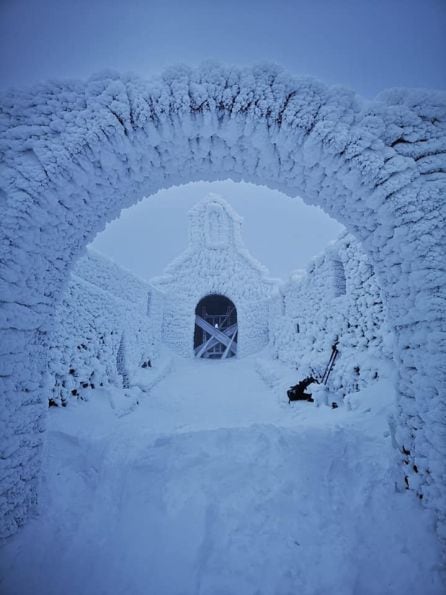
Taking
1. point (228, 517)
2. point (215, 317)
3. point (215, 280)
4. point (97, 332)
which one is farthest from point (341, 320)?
point (215, 317)

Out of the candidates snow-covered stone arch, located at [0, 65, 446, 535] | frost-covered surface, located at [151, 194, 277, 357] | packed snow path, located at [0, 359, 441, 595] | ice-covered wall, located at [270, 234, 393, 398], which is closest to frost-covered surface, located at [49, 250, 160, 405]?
packed snow path, located at [0, 359, 441, 595]

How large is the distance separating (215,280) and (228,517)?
1117cm

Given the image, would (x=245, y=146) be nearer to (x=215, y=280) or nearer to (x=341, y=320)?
(x=341, y=320)

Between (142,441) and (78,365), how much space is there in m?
2.46

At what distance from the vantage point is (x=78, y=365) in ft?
17.1

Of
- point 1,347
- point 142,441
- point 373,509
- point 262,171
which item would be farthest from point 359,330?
point 1,347

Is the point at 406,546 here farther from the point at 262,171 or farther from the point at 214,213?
the point at 214,213

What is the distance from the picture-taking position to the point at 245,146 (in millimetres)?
2570

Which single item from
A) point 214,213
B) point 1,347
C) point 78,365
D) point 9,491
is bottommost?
point 9,491

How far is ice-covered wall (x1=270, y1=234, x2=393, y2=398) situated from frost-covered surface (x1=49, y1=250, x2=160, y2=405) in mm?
4527

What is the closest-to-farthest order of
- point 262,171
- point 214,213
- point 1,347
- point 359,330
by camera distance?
point 1,347, point 262,171, point 359,330, point 214,213

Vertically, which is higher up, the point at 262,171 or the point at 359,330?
the point at 262,171

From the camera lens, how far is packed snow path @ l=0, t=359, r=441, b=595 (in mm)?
2189

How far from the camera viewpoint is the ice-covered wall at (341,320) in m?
4.55
